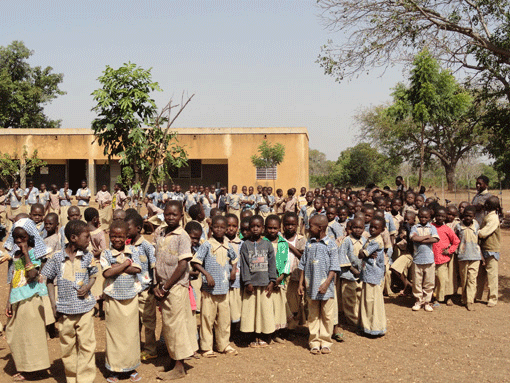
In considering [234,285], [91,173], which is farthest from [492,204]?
[91,173]

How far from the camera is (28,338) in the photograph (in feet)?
15.2

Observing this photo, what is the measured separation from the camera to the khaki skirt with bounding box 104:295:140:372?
4480 millimetres

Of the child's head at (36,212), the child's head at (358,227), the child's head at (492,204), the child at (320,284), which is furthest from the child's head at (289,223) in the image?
the child's head at (492,204)

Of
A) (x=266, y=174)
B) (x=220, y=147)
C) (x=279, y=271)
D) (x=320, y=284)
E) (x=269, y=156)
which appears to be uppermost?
(x=220, y=147)

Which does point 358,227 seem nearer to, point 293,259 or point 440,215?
point 293,259

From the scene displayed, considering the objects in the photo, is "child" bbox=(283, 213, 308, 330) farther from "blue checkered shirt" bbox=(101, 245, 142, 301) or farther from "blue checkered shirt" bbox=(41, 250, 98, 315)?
"blue checkered shirt" bbox=(41, 250, 98, 315)

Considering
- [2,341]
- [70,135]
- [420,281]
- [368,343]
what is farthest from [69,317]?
[70,135]

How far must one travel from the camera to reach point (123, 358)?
450cm

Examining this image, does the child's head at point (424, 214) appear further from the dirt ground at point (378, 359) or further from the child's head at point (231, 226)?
the child's head at point (231, 226)

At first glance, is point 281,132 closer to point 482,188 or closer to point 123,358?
point 482,188

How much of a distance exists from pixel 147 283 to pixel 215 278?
701 millimetres

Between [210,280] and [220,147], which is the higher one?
[220,147]

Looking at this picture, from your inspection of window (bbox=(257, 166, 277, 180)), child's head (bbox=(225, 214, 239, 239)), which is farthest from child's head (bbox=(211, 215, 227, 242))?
window (bbox=(257, 166, 277, 180))

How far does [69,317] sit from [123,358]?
0.61 metres
